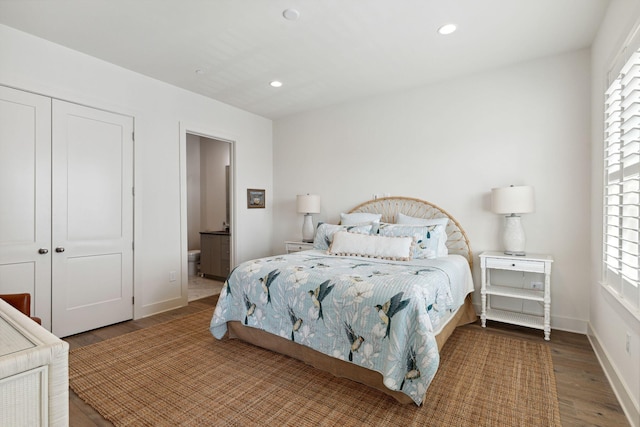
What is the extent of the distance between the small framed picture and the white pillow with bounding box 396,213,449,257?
7.52 ft

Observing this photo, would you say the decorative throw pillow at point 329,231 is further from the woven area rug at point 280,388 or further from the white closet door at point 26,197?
the white closet door at point 26,197

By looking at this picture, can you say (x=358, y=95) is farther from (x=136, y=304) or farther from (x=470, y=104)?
(x=136, y=304)

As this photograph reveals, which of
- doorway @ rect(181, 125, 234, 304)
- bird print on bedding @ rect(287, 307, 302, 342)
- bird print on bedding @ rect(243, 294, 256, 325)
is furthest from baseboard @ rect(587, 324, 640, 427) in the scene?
doorway @ rect(181, 125, 234, 304)

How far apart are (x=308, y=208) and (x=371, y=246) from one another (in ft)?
5.17

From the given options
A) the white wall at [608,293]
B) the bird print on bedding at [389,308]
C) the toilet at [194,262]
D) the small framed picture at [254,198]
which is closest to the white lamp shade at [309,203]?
the small framed picture at [254,198]

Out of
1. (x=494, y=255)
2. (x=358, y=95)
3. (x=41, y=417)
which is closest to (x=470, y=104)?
(x=358, y=95)

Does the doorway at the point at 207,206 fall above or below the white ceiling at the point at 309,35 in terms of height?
below

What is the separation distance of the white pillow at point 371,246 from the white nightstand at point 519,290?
2.67 feet

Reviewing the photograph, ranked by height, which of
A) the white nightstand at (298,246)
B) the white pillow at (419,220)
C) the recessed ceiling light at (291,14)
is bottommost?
the white nightstand at (298,246)

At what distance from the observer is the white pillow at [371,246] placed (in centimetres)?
314

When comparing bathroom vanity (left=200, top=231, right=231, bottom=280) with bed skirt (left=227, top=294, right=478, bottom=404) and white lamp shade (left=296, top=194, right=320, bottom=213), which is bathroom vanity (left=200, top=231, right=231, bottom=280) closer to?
white lamp shade (left=296, top=194, right=320, bottom=213)

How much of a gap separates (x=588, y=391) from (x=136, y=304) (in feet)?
13.3

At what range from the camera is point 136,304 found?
11.7 ft

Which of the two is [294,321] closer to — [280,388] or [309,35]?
[280,388]
